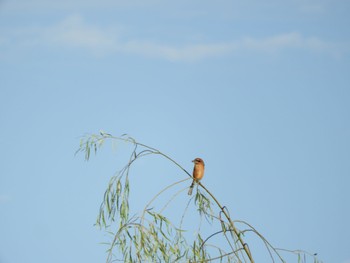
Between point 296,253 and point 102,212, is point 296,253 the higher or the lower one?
the lower one

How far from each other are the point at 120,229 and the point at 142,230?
143 millimetres

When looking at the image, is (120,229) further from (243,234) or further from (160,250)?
(243,234)

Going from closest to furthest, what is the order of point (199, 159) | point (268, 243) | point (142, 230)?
point (268, 243), point (142, 230), point (199, 159)

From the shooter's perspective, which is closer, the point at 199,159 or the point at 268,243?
the point at 268,243

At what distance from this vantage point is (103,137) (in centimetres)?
396

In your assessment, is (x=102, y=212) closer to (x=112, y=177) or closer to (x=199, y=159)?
(x=112, y=177)

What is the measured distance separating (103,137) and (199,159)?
4.00ft

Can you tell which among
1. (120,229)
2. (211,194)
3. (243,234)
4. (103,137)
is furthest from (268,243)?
(103,137)

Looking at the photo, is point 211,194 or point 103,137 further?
point 103,137

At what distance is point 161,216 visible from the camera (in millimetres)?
3826

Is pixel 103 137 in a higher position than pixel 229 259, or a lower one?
higher

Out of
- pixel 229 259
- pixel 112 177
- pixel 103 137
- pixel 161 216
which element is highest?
pixel 103 137

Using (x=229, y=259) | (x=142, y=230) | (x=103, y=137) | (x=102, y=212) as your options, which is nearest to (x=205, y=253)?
(x=229, y=259)

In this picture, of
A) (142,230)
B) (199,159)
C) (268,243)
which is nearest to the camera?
(268,243)
